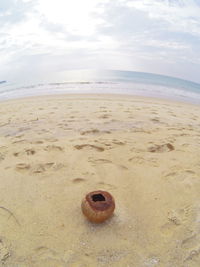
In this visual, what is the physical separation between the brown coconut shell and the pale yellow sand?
0.30 feet

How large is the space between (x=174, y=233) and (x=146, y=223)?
10.9 inches

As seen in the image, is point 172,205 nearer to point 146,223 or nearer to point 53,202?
point 146,223

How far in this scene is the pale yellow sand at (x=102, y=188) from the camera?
6.02 feet

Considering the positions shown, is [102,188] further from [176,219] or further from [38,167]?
[38,167]

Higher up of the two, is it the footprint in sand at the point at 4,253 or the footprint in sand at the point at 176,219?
the footprint in sand at the point at 176,219

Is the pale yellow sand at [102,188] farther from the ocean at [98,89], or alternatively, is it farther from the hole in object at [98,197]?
the ocean at [98,89]

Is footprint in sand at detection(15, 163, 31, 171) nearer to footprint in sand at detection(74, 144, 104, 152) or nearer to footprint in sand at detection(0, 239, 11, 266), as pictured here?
footprint in sand at detection(74, 144, 104, 152)

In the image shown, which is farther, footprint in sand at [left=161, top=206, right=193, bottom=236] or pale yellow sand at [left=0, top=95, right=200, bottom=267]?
footprint in sand at [left=161, top=206, right=193, bottom=236]

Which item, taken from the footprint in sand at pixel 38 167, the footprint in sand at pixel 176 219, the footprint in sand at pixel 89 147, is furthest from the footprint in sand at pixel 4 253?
the footprint in sand at pixel 89 147

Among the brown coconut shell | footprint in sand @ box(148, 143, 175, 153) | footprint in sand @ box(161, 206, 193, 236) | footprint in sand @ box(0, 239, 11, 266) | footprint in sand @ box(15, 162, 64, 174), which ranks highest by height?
footprint in sand @ box(148, 143, 175, 153)

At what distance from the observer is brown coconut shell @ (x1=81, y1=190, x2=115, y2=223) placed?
2.07 m

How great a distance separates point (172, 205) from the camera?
7.83ft

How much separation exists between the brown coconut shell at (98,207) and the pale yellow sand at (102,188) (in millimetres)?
93

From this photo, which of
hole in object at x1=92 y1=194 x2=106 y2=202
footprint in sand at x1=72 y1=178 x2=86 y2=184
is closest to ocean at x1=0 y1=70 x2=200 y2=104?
footprint in sand at x1=72 y1=178 x2=86 y2=184
